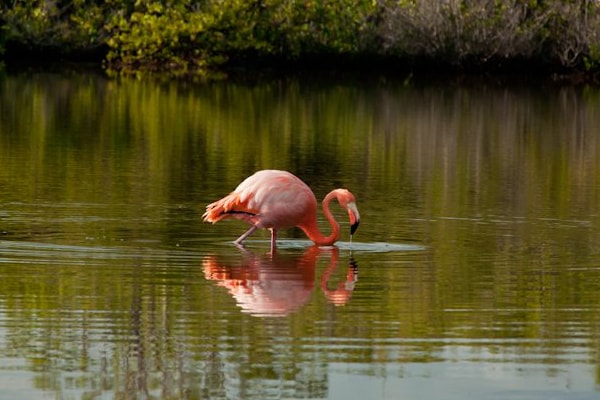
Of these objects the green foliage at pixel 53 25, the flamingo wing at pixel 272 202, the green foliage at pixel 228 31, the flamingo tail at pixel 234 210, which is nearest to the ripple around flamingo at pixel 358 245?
the flamingo tail at pixel 234 210

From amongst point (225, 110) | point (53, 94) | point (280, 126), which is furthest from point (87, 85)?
point (280, 126)

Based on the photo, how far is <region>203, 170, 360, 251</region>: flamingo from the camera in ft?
40.3

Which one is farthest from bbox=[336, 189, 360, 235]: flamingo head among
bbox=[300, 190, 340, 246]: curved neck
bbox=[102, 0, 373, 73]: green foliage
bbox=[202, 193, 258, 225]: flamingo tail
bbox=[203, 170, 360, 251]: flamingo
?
bbox=[102, 0, 373, 73]: green foliage

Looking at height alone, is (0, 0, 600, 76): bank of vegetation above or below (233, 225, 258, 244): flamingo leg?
above

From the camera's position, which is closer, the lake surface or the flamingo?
the lake surface

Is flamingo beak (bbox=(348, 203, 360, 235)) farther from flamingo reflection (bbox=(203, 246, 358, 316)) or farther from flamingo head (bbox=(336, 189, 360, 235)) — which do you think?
flamingo reflection (bbox=(203, 246, 358, 316))

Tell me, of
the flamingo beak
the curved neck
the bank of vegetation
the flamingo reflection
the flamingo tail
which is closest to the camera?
the flamingo reflection

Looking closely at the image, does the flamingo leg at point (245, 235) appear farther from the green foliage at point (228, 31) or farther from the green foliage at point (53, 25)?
the green foliage at point (53, 25)

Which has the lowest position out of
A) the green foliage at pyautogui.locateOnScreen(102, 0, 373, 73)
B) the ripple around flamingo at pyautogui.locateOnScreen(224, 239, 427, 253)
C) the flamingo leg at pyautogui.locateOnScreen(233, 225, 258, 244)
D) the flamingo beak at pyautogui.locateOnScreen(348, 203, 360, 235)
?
the ripple around flamingo at pyautogui.locateOnScreen(224, 239, 427, 253)

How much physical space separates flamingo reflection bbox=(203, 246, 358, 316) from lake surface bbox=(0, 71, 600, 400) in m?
0.02

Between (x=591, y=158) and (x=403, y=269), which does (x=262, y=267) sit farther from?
(x=591, y=158)

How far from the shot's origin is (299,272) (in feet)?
37.3

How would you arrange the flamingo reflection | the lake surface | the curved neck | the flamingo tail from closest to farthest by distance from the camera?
the lake surface, the flamingo reflection, the flamingo tail, the curved neck

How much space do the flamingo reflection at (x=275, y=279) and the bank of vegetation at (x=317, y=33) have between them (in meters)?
30.9
